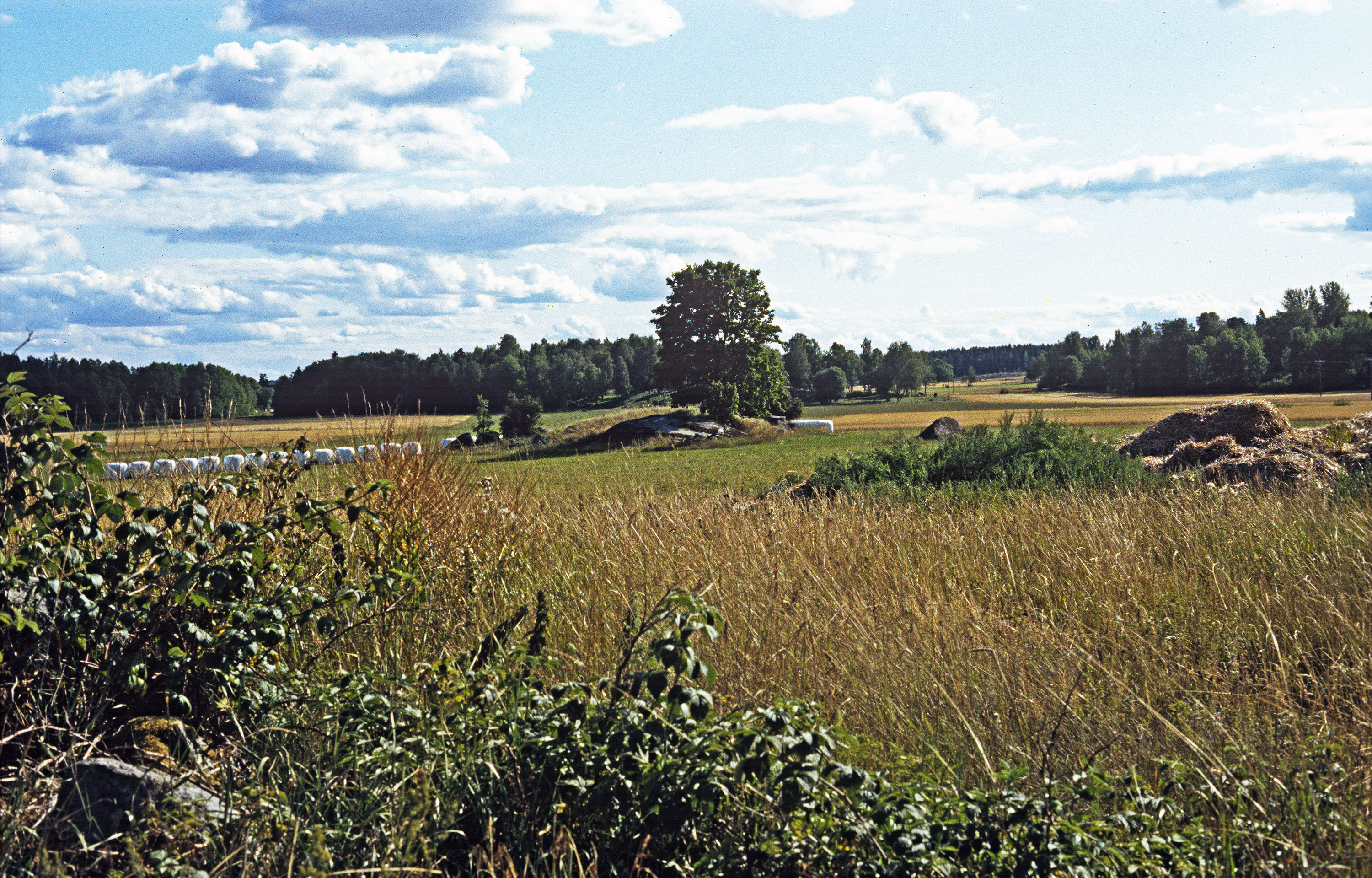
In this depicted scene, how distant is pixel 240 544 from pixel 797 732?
269cm

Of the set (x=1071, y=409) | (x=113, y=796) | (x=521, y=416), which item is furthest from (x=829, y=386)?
(x=113, y=796)

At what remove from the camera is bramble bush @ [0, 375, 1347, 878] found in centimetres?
248

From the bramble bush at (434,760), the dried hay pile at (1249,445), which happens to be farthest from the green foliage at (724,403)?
the bramble bush at (434,760)

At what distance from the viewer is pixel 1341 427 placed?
44.0ft

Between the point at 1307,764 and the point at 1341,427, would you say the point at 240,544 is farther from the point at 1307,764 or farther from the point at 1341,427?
the point at 1341,427

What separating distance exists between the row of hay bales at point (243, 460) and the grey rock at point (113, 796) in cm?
157

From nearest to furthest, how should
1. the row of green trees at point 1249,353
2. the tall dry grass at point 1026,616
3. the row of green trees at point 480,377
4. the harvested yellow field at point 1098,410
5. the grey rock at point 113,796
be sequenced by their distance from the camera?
the grey rock at point 113,796 → the tall dry grass at point 1026,616 → the row of green trees at point 480,377 → the harvested yellow field at point 1098,410 → the row of green trees at point 1249,353

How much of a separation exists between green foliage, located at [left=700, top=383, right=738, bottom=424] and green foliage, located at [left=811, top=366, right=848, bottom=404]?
6470 cm

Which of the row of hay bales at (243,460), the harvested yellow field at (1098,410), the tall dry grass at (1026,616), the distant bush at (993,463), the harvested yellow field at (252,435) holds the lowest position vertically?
the harvested yellow field at (1098,410)

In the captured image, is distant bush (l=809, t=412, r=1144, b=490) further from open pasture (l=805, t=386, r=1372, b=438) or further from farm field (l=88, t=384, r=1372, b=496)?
open pasture (l=805, t=386, r=1372, b=438)

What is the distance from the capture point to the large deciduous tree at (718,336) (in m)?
47.5

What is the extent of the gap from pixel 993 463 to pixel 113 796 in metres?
10.6

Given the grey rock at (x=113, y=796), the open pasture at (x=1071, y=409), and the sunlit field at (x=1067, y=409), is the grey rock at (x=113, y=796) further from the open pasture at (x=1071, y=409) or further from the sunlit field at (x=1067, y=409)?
the open pasture at (x=1071, y=409)

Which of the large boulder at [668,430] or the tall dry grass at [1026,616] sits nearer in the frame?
the tall dry grass at [1026,616]
